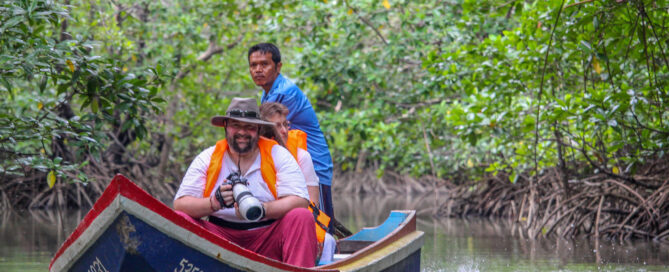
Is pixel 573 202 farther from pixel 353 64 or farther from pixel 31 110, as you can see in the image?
pixel 31 110

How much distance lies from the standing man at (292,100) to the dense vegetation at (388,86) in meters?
0.83

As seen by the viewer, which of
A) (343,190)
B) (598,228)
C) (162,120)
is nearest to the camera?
(598,228)

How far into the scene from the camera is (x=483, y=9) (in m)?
6.20

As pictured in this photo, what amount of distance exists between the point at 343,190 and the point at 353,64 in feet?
40.8

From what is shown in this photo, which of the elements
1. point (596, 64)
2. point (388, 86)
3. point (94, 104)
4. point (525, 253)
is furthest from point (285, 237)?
point (388, 86)

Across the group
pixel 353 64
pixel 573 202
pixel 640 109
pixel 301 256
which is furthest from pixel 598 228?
pixel 301 256

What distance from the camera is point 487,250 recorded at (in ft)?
24.0

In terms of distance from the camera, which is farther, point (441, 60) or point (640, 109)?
point (441, 60)

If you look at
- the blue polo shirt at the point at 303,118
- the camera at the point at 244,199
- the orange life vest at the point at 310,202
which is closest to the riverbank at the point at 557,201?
the blue polo shirt at the point at 303,118

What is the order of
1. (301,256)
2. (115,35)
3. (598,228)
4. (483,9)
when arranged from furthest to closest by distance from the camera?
(115,35)
(598,228)
(483,9)
(301,256)

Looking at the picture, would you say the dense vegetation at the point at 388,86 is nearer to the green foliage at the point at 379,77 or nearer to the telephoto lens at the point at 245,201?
the green foliage at the point at 379,77

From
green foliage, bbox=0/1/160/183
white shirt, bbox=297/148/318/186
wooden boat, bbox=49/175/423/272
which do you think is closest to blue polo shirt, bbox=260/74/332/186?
white shirt, bbox=297/148/318/186

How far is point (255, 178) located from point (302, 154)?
1.48ft

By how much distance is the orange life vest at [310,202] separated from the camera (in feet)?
13.8
